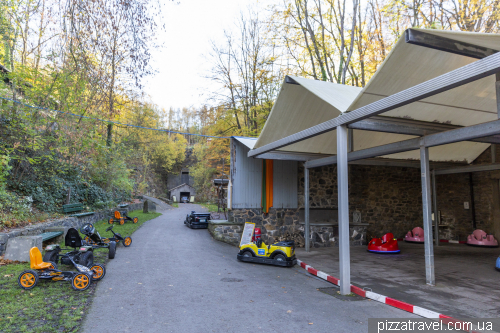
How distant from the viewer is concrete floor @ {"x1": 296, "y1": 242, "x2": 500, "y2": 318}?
4.59 m

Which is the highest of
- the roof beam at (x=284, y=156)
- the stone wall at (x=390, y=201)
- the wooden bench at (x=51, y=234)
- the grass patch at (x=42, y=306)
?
the roof beam at (x=284, y=156)

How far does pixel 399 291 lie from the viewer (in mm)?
5266

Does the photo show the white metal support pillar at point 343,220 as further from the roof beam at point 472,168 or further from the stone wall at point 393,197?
the roof beam at point 472,168

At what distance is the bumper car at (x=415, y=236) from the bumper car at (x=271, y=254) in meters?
6.46

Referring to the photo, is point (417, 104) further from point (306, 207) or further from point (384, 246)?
point (384, 246)

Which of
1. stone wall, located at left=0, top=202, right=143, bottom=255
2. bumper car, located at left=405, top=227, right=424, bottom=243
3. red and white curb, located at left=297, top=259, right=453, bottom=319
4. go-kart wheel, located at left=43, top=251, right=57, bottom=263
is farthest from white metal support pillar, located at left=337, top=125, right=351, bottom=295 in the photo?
bumper car, located at left=405, top=227, right=424, bottom=243

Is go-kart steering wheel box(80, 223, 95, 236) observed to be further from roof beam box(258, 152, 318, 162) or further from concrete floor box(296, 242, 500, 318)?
concrete floor box(296, 242, 500, 318)

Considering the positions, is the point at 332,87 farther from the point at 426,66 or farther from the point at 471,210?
the point at 471,210

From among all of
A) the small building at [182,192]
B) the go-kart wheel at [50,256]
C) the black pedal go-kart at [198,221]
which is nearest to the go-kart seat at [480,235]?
the black pedal go-kart at [198,221]

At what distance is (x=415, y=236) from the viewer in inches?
456

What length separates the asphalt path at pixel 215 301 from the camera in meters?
3.75

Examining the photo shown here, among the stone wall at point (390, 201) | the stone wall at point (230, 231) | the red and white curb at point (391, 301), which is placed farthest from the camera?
the stone wall at point (390, 201)

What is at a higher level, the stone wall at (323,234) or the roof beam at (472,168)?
the roof beam at (472,168)

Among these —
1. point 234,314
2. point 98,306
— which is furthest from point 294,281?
point 98,306
